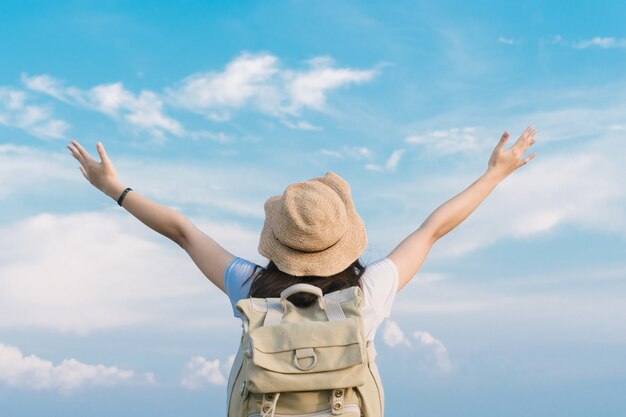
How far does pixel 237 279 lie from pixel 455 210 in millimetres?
1634

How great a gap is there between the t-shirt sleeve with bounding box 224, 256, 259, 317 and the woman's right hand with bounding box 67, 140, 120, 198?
1.42 metres

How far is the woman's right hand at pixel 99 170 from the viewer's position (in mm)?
5977

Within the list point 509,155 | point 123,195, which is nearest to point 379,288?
point 509,155

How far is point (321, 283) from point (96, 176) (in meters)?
2.32

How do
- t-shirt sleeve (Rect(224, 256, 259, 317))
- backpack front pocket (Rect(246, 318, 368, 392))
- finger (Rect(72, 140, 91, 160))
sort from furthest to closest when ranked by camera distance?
finger (Rect(72, 140, 91, 160)) → t-shirt sleeve (Rect(224, 256, 259, 317)) → backpack front pocket (Rect(246, 318, 368, 392))

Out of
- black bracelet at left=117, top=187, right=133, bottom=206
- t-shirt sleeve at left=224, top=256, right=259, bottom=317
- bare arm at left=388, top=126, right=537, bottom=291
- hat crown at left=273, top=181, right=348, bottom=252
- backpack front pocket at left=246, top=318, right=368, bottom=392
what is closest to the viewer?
backpack front pocket at left=246, top=318, right=368, bottom=392

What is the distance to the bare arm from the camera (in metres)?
5.12

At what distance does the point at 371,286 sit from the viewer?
476cm

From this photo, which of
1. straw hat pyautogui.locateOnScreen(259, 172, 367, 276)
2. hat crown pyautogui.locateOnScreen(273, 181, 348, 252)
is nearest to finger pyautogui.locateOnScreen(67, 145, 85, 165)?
straw hat pyautogui.locateOnScreen(259, 172, 367, 276)

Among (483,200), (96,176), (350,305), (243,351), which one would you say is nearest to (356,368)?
(350,305)

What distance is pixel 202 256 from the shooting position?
17.4ft

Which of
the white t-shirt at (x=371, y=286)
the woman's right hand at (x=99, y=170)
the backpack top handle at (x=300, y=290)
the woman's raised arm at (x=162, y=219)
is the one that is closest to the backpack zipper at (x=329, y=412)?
the white t-shirt at (x=371, y=286)

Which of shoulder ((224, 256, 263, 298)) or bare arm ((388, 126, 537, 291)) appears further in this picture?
bare arm ((388, 126, 537, 291))

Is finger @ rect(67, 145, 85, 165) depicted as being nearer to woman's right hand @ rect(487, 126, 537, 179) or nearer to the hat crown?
the hat crown
